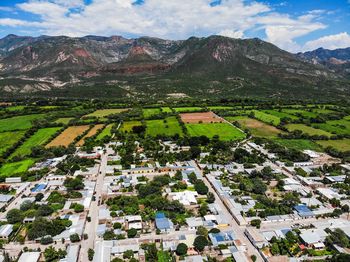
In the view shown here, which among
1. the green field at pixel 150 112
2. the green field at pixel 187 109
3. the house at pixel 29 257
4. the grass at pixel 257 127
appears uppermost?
the green field at pixel 187 109

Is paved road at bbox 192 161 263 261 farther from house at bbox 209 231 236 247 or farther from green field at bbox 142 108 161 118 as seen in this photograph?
green field at bbox 142 108 161 118

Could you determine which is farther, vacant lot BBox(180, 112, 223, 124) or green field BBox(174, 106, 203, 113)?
green field BBox(174, 106, 203, 113)

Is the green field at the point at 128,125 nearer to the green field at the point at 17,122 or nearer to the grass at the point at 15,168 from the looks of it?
the green field at the point at 17,122

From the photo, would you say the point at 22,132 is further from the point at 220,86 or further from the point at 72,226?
the point at 220,86

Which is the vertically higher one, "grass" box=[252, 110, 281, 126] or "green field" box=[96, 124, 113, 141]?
"grass" box=[252, 110, 281, 126]

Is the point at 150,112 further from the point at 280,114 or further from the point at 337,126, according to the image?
the point at 337,126

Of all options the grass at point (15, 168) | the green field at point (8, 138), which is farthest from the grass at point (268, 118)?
the green field at point (8, 138)

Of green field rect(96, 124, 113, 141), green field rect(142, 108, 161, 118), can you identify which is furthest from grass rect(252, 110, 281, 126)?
green field rect(96, 124, 113, 141)

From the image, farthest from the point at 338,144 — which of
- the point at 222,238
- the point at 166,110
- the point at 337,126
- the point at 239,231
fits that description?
the point at 166,110
